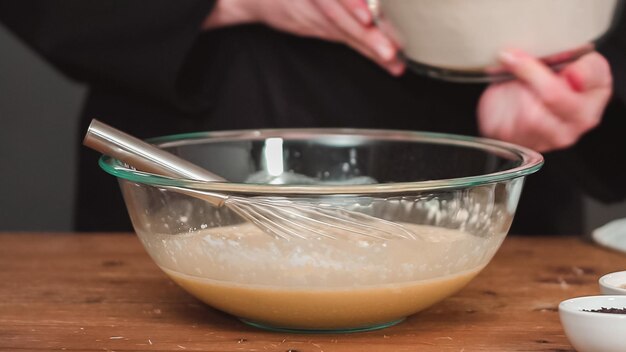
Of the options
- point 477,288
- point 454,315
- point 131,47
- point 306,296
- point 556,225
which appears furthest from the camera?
point 556,225

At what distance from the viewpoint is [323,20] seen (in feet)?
4.18

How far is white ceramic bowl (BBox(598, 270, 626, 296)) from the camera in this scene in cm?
83

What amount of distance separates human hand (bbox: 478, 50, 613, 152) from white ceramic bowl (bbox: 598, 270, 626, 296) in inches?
11.8

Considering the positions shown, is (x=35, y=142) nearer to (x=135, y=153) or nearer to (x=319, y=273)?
(x=135, y=153)

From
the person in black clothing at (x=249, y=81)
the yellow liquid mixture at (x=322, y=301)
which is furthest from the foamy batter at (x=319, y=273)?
the person in black clothing at (x=249, y=81)

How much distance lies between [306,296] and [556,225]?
2.69 feet

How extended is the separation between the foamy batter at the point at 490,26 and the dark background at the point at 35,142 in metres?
1.46

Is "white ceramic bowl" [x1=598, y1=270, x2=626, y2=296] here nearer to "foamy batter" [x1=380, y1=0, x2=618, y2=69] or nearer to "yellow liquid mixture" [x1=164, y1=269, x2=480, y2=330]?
"yellow liquid mixture" [x1=164, y1=269, x2=480, y2=330]

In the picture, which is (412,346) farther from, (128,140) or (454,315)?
(128,140)

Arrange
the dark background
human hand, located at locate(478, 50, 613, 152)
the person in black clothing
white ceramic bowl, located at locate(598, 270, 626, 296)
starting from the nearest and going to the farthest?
white ceramic bowl, located at locate(598, 270, 626, 296)
human hand, located at locate(478, 50, 613, 152)
the person in black clothing
the dark background

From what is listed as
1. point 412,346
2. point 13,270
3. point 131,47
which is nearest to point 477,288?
point 412,346

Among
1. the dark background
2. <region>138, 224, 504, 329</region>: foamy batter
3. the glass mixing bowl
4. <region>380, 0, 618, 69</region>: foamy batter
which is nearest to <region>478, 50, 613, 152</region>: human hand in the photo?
<region>380, 0, 618, 69</region>: foamy batter

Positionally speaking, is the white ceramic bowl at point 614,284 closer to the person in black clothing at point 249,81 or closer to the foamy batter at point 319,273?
the foamy batter at point 319,273

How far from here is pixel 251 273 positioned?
78 centimetres
